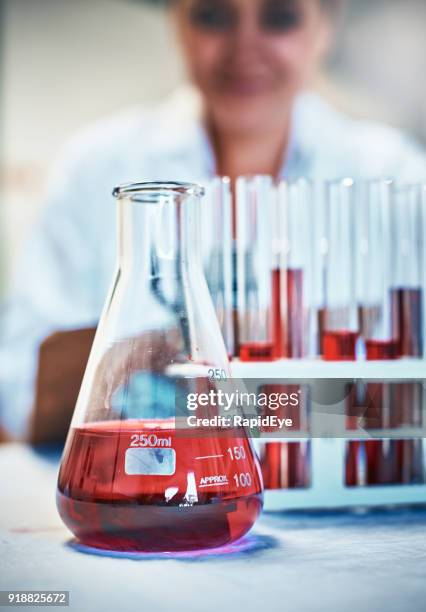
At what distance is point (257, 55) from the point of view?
4.90ft

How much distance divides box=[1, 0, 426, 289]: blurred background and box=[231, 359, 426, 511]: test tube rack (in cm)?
105

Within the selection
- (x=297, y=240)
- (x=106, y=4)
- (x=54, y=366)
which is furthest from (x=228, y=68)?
(x=297, y=240)

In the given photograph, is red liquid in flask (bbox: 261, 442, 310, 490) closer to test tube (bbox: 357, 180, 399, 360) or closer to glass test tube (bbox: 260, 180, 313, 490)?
glass test tube (bbox: 260, 180, 313, 490)

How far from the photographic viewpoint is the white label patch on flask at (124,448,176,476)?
46 centimetres

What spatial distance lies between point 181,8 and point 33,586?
4.65ft

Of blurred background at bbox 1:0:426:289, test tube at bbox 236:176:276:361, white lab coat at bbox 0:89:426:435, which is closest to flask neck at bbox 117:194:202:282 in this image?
test tube at bbox 236:176:276:361

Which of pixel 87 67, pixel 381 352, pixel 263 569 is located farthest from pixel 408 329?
pixel 87 67

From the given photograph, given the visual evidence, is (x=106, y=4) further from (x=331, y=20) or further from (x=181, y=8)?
(x=331, y=20)

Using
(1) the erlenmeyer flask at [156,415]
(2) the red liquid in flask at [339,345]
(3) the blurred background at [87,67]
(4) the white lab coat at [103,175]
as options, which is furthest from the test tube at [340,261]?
(3) the blurred background at [87,67]

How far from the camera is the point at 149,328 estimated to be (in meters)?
0.50

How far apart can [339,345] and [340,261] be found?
7 centimetres

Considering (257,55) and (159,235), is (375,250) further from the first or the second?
(257,55)

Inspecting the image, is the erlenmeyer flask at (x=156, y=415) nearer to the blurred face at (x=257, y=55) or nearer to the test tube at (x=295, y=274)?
the test tube at (x=295, y=274)

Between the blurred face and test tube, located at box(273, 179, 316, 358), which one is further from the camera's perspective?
the blurred face
